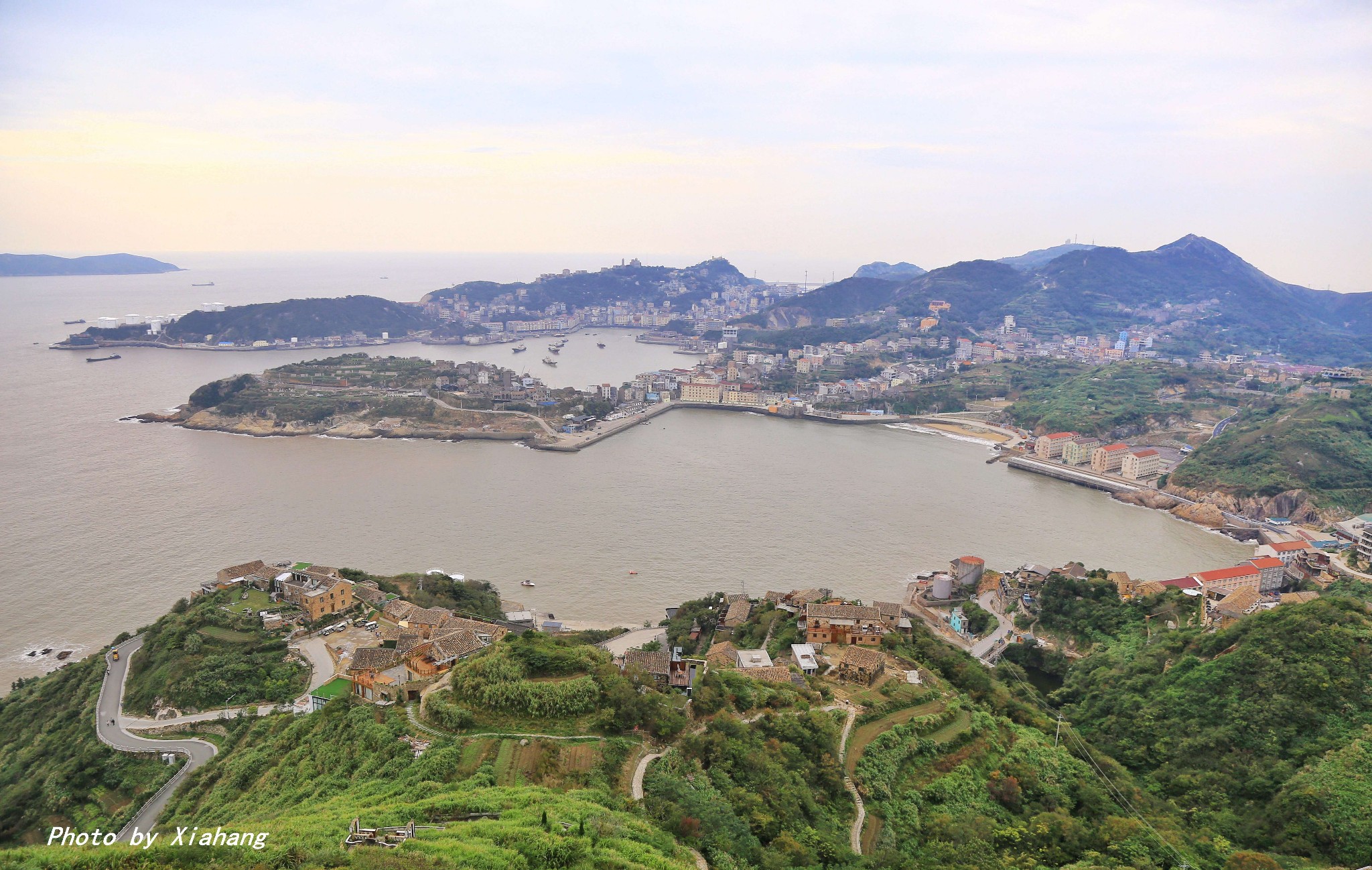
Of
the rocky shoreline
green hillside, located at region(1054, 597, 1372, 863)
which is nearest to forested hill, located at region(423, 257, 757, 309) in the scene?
the rocky shoreline

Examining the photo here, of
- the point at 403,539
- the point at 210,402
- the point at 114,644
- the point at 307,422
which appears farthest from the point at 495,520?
the point at 210,402

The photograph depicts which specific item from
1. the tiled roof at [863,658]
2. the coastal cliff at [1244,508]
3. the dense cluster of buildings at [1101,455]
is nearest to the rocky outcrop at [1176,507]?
the coastal cliff at [1244,508]

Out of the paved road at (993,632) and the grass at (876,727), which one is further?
the paved road at (993,632)

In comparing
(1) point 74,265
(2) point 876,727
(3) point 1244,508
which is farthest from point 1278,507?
(1) point 74,265

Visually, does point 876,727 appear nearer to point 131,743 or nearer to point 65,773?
point 131,743

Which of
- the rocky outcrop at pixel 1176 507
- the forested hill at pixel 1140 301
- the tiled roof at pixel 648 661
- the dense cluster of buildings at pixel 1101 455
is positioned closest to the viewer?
the tiled roof at pixel 648 661

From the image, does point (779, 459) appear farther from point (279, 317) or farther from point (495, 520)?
point (279, 317)

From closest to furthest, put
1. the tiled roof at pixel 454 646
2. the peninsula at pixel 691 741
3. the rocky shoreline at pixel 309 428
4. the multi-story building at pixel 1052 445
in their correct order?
1. the peninsula at pixel 691 741
2. the tiled roof at pixel 454 646
3. the multi-story building at pixel 1052 445
4. the rocky shoreline at pixel 309 428

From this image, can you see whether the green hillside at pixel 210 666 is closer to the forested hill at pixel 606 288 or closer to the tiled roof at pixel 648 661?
the tiled roof at pixel 648 661
